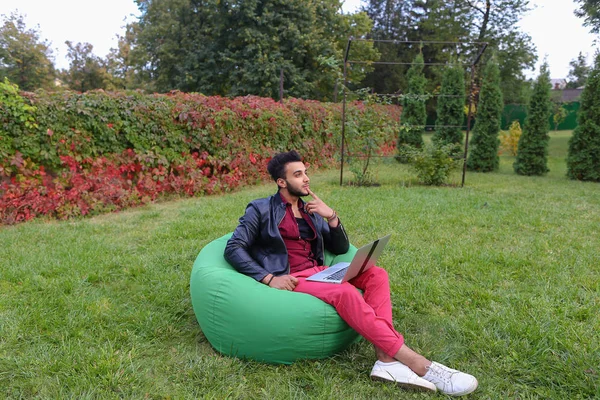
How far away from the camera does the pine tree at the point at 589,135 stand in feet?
31.9

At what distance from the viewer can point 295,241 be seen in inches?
121

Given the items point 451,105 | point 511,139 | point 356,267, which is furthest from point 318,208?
point 511,139

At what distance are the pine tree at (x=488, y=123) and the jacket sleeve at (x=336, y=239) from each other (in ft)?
30.4

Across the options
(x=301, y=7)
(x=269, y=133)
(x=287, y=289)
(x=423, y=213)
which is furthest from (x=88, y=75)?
(x=287, y=289)

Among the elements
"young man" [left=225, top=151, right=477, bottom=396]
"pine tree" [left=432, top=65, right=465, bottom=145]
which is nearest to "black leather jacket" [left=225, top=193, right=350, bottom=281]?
"young man" [left=225, top=151, right=477, bottom=396]

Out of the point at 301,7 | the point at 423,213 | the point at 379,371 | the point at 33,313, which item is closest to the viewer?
the point at 379,371

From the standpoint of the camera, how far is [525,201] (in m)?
7.01

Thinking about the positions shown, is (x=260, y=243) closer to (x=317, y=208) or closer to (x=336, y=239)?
(x=317, y=208)

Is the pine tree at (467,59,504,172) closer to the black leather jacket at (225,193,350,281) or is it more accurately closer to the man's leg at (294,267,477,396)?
the black leather jacket at (225,193,350,281)

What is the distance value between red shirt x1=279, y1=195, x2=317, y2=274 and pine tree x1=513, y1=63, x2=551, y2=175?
957 centimetres

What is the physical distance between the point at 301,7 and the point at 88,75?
1995 centimetres

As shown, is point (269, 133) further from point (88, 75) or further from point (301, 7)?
point (88, 75)

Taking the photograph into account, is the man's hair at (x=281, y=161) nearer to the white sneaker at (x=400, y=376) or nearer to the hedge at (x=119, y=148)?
the white sneaker at (x=400, y=376)

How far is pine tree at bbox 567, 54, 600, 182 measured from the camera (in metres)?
9.72
